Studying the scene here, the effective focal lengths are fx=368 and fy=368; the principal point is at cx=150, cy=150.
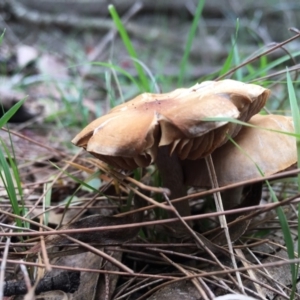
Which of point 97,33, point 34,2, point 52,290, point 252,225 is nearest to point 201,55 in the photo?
point 97,33

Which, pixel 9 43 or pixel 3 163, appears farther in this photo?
pixel 9 43

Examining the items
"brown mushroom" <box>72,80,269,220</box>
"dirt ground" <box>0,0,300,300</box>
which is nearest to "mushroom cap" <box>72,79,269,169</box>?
"brown mushroom" <box>72,80,269,220</box>

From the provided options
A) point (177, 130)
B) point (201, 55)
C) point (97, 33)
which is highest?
point (177, 130)

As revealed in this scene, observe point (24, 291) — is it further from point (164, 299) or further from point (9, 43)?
point (9, 43)

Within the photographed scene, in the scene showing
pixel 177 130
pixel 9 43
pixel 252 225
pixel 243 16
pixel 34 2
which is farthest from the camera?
pixel 243 16

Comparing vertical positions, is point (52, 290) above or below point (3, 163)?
below

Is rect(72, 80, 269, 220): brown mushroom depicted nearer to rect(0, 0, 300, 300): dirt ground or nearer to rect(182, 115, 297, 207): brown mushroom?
rect(182, 115, 297, 207): brown mushroom

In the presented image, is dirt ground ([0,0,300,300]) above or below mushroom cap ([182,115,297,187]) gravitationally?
below

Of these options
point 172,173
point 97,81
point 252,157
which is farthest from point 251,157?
point 97,81
